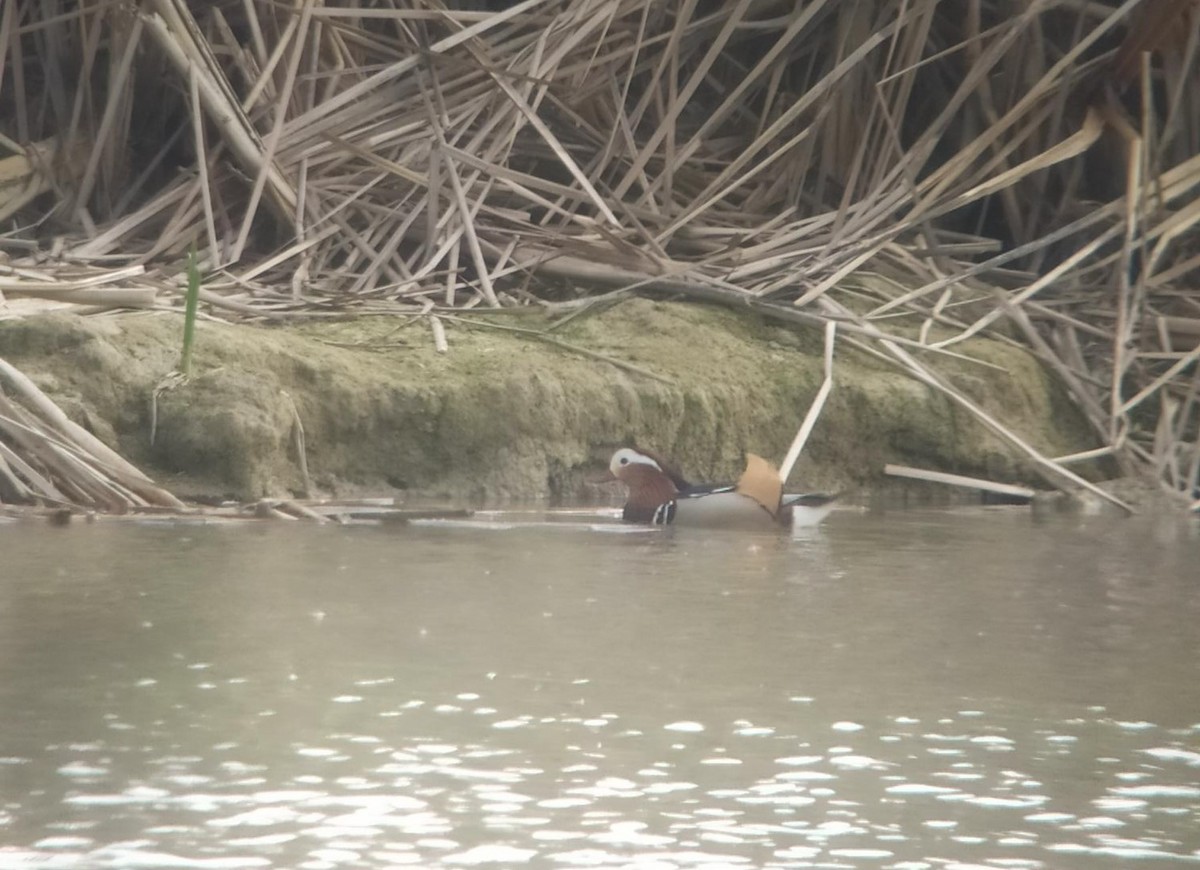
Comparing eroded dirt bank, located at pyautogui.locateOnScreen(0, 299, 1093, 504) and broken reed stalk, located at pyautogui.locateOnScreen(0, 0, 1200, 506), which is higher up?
broken reed stalk, located at pyautogui.locateOnScreen(0, 0, 1200, 506)

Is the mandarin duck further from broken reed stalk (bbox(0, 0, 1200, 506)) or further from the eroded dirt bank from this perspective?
broken reed stalk (bbox(0, 0, 1200, 506))

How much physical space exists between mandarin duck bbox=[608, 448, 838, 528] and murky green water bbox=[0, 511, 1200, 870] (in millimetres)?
650

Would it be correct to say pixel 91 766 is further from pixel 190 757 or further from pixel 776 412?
pixel 776 412

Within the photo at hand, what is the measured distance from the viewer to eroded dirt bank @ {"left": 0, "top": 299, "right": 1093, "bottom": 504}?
5246mm

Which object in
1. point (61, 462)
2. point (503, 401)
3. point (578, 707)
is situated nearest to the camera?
Result: point (578, 707)

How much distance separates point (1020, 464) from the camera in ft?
20.3

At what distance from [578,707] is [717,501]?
2.38 meters

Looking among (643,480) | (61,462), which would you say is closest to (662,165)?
(643,480)

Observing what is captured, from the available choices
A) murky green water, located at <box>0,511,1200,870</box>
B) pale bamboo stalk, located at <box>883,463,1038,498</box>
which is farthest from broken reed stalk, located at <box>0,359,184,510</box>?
pale bamboo stalk, located at <box>883,463,1038,498</box>

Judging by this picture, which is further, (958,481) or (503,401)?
(958,481)

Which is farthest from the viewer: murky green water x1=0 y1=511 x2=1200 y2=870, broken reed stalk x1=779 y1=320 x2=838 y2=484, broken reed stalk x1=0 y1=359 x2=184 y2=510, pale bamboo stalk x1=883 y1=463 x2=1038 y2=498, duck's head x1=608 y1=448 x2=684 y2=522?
pale bamboo stalk x1=883 y1=463 x2=1038 y2=498

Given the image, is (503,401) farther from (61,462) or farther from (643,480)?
(61,462)

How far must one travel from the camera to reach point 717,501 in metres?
5.22

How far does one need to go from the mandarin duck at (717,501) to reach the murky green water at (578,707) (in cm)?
65
